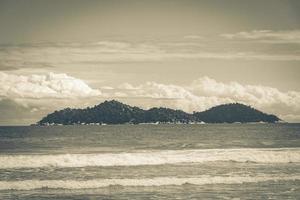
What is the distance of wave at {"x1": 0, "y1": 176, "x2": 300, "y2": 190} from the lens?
25.2 meters

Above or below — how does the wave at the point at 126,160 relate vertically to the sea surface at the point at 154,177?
above

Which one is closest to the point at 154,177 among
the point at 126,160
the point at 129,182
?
the point at 129,182

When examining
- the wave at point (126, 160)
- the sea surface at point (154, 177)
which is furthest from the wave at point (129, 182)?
the wave at point (126, 160)

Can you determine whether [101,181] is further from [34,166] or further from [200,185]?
[34,166]

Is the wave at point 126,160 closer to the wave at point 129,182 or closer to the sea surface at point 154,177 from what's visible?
the sea surface at point 154,177

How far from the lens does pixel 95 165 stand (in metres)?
33.2

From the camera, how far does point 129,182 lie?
85.9 feet

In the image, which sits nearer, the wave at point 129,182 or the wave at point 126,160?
the wave at point 129,182

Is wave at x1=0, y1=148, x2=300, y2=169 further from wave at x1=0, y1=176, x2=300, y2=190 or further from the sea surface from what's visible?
wave at x1=0, y1=176, x2=300, y2=190

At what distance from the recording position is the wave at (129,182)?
993 inches

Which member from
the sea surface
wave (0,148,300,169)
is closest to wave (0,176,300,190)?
the sea surface

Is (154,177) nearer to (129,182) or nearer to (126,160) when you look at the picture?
(129,182)

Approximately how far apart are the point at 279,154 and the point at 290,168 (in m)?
7.01

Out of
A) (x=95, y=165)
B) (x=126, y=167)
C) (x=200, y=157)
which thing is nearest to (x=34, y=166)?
(x=95, y=165)
